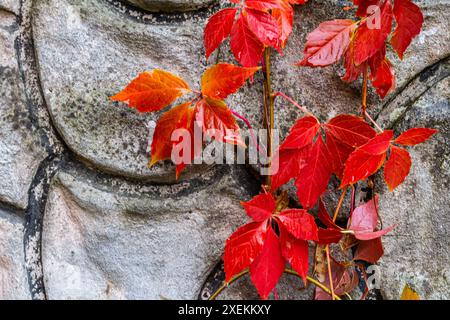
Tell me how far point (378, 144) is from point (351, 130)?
0.05 m

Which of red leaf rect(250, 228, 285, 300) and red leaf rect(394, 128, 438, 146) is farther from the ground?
red leaf rect(394, 128, 438, 146)

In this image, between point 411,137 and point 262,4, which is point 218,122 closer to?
point 262,4

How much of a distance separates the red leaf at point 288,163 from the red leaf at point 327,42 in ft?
0.44

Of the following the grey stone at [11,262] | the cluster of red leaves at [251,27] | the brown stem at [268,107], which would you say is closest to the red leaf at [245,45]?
the cluster of red leaves at [251,27]

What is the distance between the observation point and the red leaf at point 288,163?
78 cm

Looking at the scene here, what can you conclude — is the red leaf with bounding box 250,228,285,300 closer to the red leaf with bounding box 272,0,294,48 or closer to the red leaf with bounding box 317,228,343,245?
the red leaf with bounding box 317,228,343,245

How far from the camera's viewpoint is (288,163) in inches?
31.1

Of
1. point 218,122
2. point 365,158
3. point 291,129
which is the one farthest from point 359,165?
point 218,122

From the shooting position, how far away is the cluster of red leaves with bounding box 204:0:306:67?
0.75 meters

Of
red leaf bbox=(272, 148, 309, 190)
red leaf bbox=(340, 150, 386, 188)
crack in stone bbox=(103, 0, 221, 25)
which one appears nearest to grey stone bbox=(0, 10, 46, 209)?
crack in stone bbox=(103, 0, 221, 25)

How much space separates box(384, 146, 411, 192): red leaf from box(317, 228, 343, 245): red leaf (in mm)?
110

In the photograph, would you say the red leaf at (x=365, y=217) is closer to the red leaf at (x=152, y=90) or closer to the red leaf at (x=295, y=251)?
the red leaf at (x=295, y=251)

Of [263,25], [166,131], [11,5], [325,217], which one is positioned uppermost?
[11,5]

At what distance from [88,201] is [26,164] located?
117 millimetres
